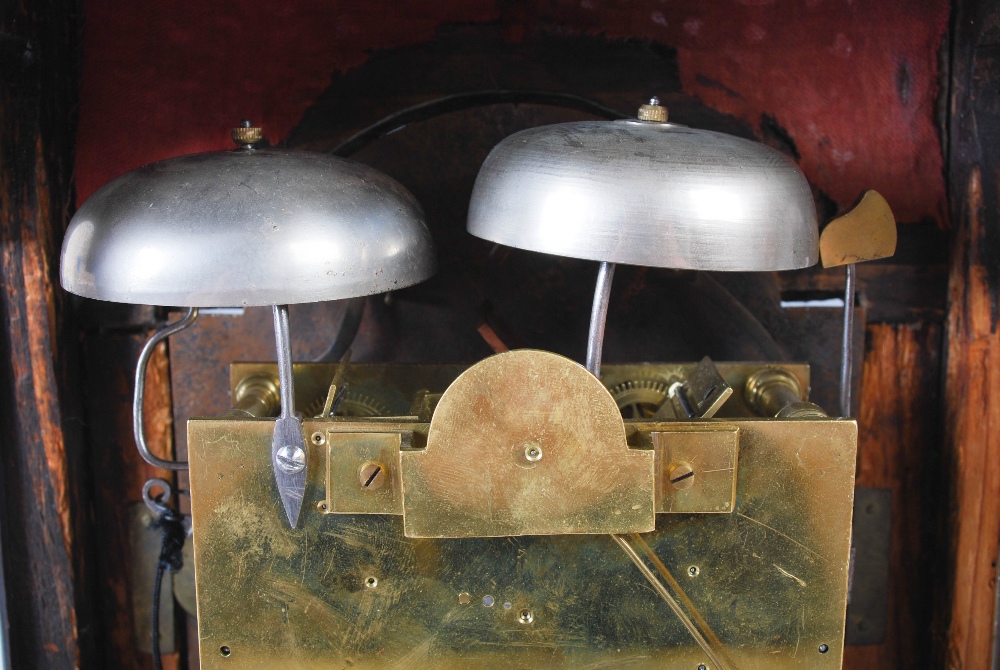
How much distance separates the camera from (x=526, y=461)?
60 centimetres

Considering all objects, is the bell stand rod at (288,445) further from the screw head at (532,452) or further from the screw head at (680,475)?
the screw head at (680,475)

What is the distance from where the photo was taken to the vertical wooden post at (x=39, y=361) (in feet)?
2.66

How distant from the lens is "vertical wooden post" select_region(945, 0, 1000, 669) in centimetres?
84

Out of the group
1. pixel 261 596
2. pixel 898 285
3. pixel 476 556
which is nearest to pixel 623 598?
pixel 476 556

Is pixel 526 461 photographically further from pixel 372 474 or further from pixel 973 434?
pixel 973 434

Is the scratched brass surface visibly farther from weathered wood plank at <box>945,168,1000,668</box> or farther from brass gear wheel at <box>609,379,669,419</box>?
weathered wood plank at <box>945,168,1000,668</box>

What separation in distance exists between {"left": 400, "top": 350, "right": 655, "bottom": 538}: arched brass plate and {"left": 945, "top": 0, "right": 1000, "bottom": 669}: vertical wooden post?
0.48 metres

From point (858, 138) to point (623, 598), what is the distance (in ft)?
1.81

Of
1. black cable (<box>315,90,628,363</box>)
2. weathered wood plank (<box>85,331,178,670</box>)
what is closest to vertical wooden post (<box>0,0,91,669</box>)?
weathered wood plank (<box>85,331,178,670</box>)

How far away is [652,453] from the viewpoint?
23.6 inches

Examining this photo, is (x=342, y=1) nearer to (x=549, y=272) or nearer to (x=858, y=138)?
(x=549, y=272)

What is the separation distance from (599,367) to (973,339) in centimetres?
48

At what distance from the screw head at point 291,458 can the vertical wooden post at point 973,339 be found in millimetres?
686

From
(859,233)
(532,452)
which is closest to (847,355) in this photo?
(859,233)
